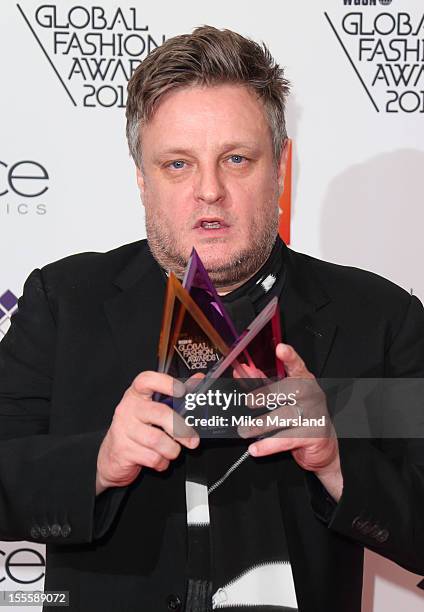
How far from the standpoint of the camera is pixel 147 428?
4.08 ft

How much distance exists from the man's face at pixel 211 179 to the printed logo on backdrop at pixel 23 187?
2.16 ft

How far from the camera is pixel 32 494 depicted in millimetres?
1454

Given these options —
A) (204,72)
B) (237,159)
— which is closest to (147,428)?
(237,159)

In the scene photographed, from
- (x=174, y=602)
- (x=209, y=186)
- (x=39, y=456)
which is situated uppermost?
(x=209, y=186)

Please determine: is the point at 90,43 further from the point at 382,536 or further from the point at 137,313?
the point at 382,536

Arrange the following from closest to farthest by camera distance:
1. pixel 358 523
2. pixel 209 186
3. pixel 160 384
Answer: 1. pixel 160 384
2. pixel 358 523
3. pixel 209 186

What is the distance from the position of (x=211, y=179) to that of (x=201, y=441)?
44cm

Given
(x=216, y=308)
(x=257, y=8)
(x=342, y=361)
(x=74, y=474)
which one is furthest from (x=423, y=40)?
(x=74, y=474)

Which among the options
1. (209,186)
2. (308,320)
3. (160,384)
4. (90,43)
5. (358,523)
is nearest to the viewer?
(160,384)

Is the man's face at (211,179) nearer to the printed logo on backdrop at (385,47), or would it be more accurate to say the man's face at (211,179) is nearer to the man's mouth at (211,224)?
the man's mouth at (211,224)

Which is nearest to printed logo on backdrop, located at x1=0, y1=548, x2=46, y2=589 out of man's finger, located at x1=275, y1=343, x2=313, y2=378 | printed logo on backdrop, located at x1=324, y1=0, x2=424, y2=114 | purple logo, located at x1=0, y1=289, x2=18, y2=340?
purple logo, located at x1=0, y1=289, x2=18, y2=340

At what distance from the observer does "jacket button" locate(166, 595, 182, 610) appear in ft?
4.76

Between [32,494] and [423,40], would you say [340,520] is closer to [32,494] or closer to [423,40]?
[32,494]

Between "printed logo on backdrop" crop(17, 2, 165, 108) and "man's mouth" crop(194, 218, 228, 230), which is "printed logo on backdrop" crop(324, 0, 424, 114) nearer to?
"printed logo on backdrop" crop(17, 2, 165, 108)
